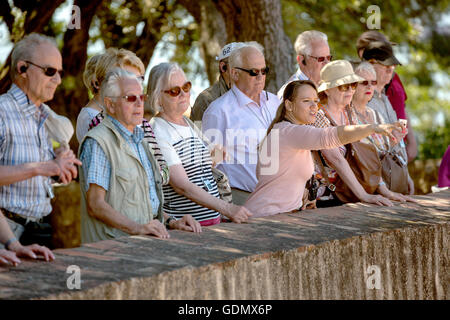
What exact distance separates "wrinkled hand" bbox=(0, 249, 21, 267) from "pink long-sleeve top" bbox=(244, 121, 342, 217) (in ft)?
6.57

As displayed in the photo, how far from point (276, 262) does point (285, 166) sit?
1.08 m

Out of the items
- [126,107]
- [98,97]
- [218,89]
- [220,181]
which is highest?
[218,89]

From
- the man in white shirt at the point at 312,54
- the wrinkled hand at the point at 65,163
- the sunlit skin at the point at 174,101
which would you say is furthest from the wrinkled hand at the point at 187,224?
the man in white shirt at the point at 312,54

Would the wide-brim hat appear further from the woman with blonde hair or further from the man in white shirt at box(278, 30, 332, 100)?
the woman with blonde hair

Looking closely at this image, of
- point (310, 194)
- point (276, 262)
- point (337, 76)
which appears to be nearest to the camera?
point (276, 262)

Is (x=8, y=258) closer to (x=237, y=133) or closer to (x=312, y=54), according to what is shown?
(x=237, y=133)

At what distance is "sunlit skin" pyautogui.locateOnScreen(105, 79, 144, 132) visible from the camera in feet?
14.8

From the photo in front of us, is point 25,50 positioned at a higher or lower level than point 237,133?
higher

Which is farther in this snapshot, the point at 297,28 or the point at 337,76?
the point at 297,28

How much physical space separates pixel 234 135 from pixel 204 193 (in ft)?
3.51

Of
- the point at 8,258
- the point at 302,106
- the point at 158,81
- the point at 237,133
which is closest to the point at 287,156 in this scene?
the point at 302,106

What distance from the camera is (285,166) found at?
514cm

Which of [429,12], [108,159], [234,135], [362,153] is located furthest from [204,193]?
[429,12]
